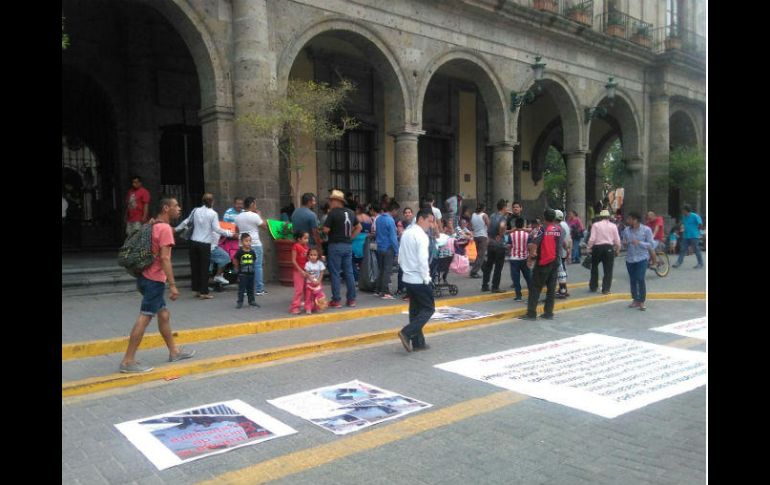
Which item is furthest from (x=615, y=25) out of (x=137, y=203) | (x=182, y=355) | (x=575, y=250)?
(x=182, y=355)

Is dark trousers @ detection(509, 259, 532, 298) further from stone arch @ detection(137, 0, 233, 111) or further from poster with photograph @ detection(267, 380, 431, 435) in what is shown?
stone arch @ detection(137, 0, 233, 111)

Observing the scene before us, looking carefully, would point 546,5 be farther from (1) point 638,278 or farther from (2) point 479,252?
(1) point 638,278

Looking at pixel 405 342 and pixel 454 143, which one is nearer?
pixel 405 342

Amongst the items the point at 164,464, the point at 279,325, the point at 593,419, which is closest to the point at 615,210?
the point at 279,325

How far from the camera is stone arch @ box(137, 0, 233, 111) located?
11.0 m

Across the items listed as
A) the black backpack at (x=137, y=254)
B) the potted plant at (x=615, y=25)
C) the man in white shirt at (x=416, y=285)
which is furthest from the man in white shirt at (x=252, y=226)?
the potted plant at (x=615, y=25)

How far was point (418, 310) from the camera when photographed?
691cm

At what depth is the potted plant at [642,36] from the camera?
2153cm

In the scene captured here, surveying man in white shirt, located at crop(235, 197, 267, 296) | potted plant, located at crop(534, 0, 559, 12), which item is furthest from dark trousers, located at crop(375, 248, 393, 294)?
potted plant, located at crop(534, 0, 559, 12)

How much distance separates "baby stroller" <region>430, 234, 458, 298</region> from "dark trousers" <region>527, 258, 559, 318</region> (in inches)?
75.1

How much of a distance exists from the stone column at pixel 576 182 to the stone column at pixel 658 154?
4.20m

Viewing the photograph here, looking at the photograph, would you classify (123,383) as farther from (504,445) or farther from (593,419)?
(593,419)

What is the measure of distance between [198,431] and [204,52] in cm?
909
